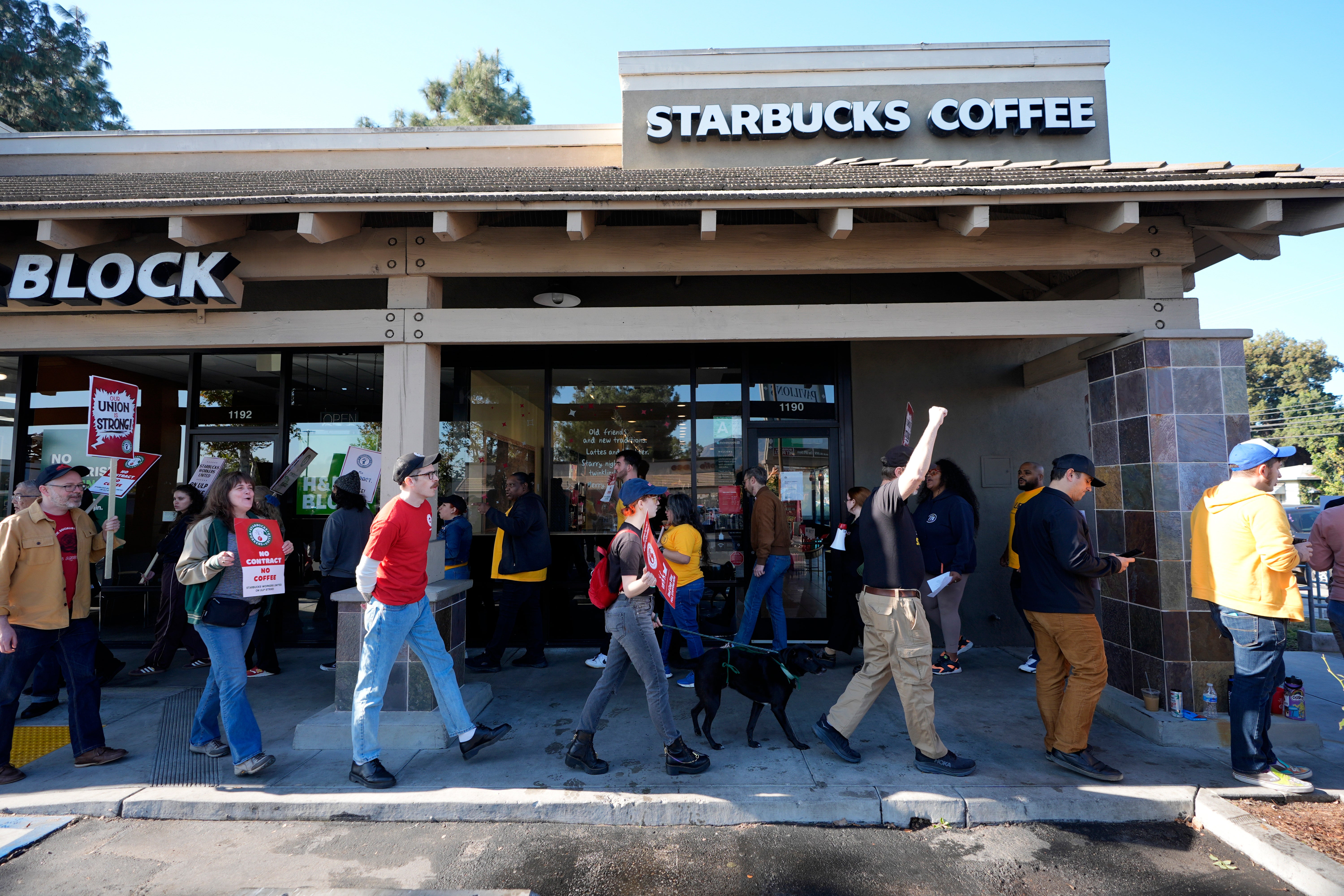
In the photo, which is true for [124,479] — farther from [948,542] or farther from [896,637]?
→ [948,542]

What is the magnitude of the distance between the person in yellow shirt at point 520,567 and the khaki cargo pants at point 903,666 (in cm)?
321

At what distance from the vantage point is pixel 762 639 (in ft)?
23.8

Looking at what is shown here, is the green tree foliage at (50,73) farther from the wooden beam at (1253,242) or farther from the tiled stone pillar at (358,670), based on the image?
the wooden beam at (1253,242)

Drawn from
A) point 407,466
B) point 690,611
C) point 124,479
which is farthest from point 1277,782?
Answer: point 124,479

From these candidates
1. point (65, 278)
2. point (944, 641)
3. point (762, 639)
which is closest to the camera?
point (65, 278)

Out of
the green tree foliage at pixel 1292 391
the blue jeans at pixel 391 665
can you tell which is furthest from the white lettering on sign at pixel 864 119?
the green tree foliage at pixel 1292 391

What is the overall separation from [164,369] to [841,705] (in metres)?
8.12

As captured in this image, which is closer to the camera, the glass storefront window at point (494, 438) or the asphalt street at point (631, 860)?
the asphalt street at point (631, 860)

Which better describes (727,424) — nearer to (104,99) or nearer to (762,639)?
(762,639)

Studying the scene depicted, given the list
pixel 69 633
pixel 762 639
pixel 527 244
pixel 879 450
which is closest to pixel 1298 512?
pixel 879 450

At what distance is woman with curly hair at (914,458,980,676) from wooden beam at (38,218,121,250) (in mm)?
6913

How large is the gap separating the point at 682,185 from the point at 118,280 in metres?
4.25

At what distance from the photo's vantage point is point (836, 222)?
190 inches

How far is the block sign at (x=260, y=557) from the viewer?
3984mm
